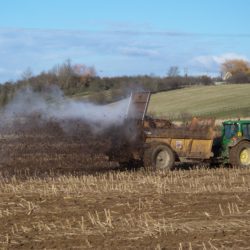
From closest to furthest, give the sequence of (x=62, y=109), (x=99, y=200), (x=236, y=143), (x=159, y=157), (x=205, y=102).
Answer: (x=99, y=200) < (x=159, y=157) < (x=62, y=109) < (x=236, y=143) < (x=205, y=102)

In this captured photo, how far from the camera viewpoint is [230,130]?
19891 mm

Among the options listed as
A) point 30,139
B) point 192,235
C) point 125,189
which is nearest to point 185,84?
point 30,139

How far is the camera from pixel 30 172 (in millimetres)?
17281

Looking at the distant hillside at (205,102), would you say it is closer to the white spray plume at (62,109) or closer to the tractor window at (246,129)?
the tractor window at (246,129)

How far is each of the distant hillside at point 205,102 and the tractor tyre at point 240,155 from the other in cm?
2847

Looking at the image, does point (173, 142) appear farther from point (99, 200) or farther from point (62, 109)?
point (99, 200)

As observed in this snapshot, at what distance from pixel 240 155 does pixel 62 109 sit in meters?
5.95

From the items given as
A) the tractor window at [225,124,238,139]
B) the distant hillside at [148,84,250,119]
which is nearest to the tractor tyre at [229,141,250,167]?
the tractor window at [225,124,238,139]

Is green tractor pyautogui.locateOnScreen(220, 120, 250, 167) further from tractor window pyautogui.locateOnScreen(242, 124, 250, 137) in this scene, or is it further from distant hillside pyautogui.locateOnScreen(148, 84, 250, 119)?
distant hillside pyautogui.locateOnScreen(148, 84, 250, 119)

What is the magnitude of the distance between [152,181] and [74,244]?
7148 millimetres

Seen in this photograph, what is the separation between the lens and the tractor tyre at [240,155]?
63.5 feet

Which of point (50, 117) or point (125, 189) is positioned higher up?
point (50, 117)

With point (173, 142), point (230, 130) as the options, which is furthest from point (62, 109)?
point (230, 130)

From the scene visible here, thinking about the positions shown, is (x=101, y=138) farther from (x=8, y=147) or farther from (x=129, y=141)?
(x=8, y=147)
